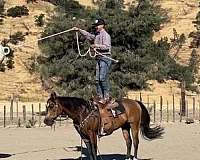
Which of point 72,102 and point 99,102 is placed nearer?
point 72,102

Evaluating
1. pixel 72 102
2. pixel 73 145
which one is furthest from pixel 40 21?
pixel 72 102

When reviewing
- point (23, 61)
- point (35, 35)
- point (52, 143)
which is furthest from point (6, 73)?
point (52, 143)

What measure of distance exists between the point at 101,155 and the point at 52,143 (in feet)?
10.4

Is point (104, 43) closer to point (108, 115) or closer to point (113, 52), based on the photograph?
point (108, 115)

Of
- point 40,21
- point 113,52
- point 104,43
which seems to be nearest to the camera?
point 104,43

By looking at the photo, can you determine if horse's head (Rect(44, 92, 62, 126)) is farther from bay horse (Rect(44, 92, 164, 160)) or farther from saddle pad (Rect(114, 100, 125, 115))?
saddle pad (Rect(114, 100, 125, 115))

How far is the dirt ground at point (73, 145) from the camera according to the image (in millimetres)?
14016

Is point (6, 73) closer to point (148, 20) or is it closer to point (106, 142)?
point (148, 20)

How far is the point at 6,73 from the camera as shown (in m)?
45.1

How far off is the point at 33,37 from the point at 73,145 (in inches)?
1473

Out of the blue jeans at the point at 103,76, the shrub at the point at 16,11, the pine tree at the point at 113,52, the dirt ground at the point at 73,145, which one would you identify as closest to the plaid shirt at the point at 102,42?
the blue jeans at the point at 103,76

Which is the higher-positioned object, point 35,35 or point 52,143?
point 35,35

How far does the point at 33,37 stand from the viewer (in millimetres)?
52969

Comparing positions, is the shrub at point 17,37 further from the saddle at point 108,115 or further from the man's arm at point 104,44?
the saddle at point 108,115
